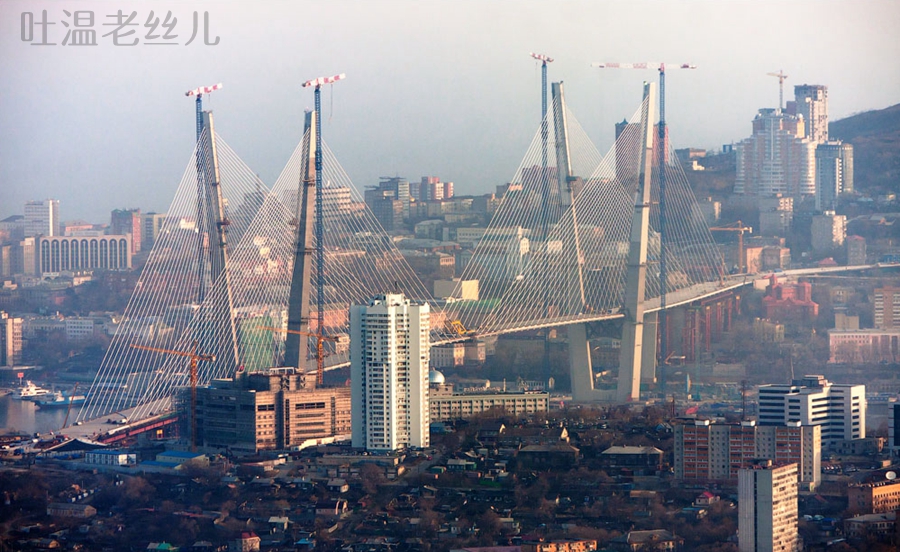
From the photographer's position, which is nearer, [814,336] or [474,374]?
[474,374]

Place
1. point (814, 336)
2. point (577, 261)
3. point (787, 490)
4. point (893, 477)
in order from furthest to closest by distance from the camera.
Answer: point (814, 336) < point (577, 261) < point (893, 477) < point (787, 490)

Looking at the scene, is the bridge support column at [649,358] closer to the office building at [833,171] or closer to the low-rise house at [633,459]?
the low-rise house at [633,459]

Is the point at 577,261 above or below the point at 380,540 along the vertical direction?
above

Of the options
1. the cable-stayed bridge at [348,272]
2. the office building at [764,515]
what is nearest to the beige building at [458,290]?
the cable-stayed bridge at [348,272]

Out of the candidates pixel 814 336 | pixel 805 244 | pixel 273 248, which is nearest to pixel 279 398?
pixel 273 248

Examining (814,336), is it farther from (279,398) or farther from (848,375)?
(279,398)

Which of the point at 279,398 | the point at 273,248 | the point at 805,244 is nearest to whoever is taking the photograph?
the point at 279,398

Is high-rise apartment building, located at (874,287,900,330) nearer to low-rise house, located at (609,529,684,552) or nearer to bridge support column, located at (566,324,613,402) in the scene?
bridge support column, located at (566,324,613,402)

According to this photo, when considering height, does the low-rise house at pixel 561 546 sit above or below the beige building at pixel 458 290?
below
